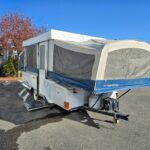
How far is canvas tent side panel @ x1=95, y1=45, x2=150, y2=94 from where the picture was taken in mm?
4566

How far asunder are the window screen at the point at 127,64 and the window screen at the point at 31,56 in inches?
141

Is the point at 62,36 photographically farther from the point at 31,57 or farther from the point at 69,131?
the point at 69,131

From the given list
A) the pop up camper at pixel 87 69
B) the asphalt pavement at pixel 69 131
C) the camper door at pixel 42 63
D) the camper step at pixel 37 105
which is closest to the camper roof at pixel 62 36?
the pop up camper at pixel 87 69

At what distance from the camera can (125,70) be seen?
5152 millimetres

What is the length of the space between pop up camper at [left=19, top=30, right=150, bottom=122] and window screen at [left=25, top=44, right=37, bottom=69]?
0.59 metres

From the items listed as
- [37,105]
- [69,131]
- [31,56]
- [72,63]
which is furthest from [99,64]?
[31,56]

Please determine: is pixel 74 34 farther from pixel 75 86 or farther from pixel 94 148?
pixel 94 148

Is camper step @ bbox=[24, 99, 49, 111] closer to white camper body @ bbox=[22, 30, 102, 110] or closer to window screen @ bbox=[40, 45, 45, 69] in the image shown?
white camper body @ bbox=[22, 30, 102, 110]

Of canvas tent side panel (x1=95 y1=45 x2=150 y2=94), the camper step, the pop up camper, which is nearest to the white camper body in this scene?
the pop up camper

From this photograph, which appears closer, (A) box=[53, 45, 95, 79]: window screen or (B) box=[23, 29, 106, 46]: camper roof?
(A) box=[53, 45, 95, 79]: window screen

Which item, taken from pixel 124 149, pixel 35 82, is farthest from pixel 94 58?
pixel 35 82

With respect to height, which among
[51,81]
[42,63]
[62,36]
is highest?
[62,36]

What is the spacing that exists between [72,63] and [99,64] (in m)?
0.97

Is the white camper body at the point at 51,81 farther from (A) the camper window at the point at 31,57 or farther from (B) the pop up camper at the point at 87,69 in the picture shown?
(A) the camper window at the point at 31,57
